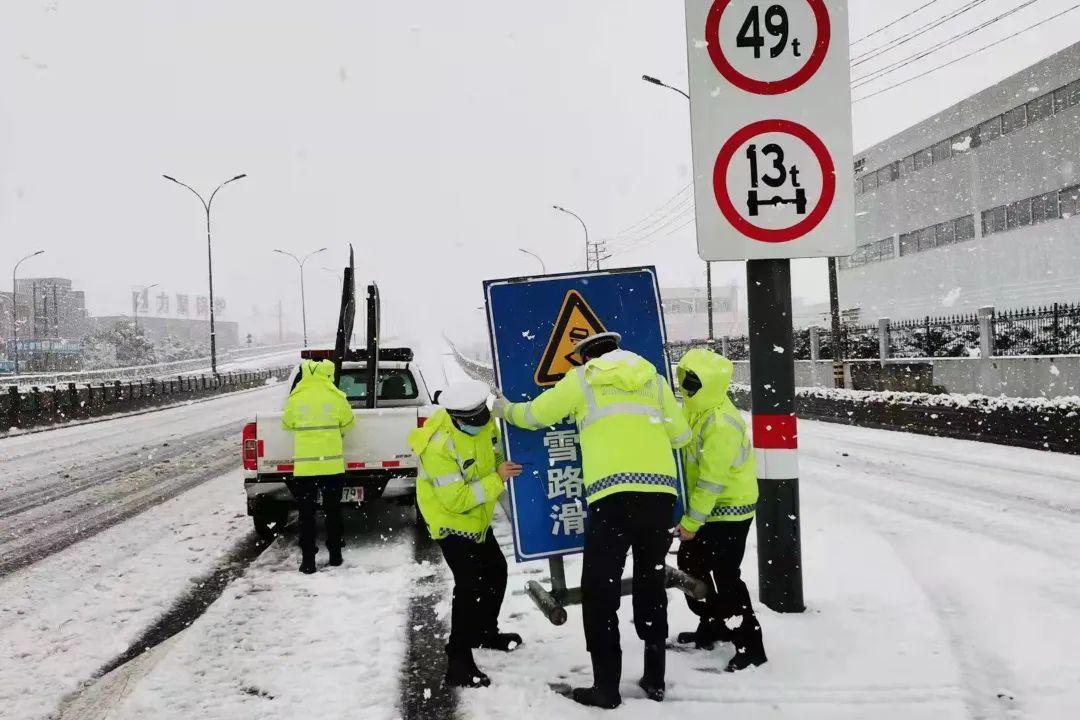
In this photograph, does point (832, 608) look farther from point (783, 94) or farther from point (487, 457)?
point (783, 94)

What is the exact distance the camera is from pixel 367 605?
534 centimetres

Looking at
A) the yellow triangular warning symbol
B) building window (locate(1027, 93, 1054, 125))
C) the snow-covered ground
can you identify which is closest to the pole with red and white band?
the yellow triangular warning symbol

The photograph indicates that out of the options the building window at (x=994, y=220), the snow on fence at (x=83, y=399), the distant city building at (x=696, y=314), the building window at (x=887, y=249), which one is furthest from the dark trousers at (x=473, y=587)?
the distant city building at (x=696, y=314)

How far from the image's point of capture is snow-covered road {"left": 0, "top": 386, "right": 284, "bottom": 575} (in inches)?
316

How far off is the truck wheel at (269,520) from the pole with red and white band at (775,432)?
4557 mm

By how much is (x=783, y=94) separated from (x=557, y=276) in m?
1.71

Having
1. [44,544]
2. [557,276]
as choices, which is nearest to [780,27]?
[557,276]

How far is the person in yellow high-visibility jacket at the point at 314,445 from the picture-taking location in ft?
20.7

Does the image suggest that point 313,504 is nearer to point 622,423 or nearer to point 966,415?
point 622,423

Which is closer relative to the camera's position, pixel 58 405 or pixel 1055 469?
pixel 1055 469

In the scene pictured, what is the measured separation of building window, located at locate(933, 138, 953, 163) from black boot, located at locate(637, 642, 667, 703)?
34.5 meters

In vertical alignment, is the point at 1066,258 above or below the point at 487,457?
above

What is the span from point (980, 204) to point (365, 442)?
1208 inches

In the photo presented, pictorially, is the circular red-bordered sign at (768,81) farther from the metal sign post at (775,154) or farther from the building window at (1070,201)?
the building window at (1070,201)
